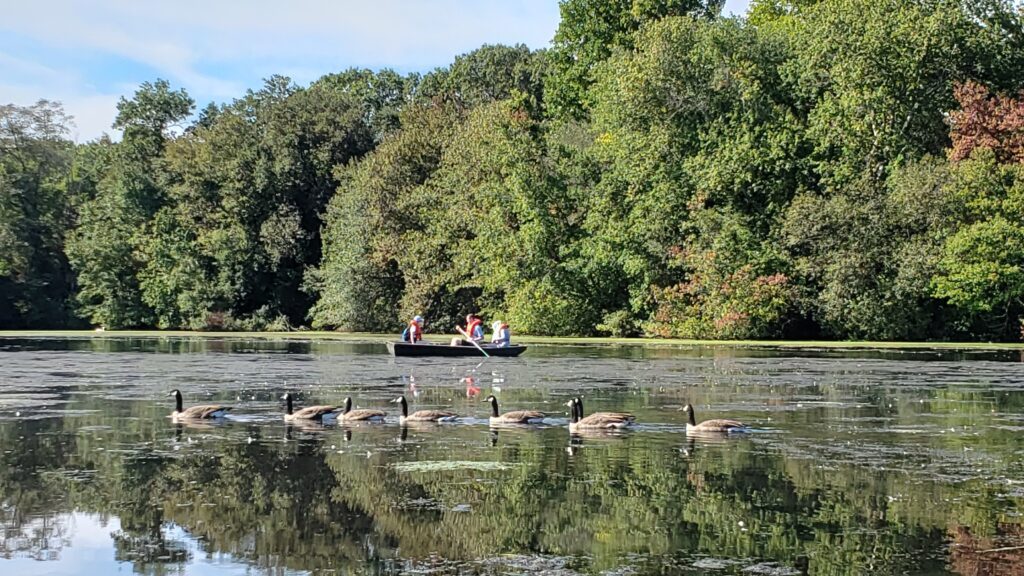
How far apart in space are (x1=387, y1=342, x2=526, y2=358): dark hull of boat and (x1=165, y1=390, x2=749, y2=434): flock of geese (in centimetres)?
2032

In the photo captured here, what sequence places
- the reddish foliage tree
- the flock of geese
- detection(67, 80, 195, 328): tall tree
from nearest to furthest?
the flock of geese < the reddish foliage tree < detection(67, 80, 195, 328): tall tree

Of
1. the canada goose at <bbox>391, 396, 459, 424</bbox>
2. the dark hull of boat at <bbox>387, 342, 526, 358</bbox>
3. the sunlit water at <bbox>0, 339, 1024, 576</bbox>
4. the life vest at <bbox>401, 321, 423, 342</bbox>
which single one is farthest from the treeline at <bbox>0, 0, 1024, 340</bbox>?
the canada goose at <bbox>391, 396, 459, 424</bbox>

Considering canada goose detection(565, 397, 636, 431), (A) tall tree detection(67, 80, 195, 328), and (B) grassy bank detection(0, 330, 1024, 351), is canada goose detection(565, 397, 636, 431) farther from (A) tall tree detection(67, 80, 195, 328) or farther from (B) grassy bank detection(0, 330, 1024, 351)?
(A) tall tree detection(67, 80, 195, 328)

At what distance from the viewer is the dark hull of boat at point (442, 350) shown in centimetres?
4594

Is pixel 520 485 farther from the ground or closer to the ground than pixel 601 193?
closer to the ground

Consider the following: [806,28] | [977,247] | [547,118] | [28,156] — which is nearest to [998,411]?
[977,247]

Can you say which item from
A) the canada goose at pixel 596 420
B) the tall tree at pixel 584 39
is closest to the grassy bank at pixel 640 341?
the tall tree at pixel 584 39

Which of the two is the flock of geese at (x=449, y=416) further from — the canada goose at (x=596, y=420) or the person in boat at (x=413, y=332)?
the person in boat at (x=413, y=332)

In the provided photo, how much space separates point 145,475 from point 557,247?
Result: 4890 centimetres

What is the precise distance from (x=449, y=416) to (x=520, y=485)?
23.9 feet

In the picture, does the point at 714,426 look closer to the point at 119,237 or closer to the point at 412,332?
the point at 412,332

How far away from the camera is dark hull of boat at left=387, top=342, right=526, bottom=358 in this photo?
45938mm

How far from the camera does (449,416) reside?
2444 centimetres

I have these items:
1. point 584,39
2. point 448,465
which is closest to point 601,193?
point 584,39
